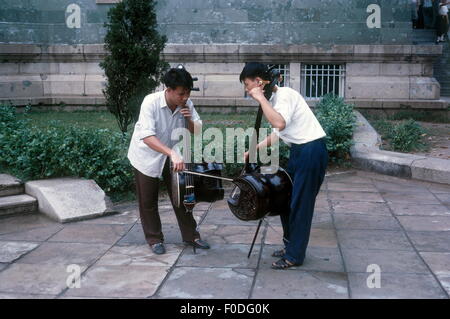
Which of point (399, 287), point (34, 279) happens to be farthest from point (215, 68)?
point (399, 287)

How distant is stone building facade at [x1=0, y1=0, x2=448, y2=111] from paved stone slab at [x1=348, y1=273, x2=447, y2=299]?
340 inches

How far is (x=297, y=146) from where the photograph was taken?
15.3 feet

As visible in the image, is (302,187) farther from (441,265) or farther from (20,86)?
(20,86)

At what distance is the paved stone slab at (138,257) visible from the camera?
4957 mm

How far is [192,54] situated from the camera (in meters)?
13.3

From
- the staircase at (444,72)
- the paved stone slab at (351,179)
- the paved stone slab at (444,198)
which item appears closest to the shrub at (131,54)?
the paved stone slab at (351,179)

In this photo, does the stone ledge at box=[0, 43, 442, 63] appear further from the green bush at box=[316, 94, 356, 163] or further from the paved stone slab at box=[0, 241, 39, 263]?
the paved stone slab at box=[0, 241, 39, 263]

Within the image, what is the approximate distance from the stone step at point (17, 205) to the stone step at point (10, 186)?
0.09 m

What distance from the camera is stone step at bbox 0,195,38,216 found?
6.38 metres

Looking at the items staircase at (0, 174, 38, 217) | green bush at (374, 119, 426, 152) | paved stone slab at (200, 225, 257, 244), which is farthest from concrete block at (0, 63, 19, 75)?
paved stone slab at (200, 225, 257, 244)

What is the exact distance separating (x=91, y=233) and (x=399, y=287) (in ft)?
10.1

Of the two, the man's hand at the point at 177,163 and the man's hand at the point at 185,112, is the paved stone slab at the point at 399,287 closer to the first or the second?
the man's hand at the point at 177,163

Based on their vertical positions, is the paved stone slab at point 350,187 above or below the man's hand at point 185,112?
below

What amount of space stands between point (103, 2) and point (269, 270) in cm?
1051
